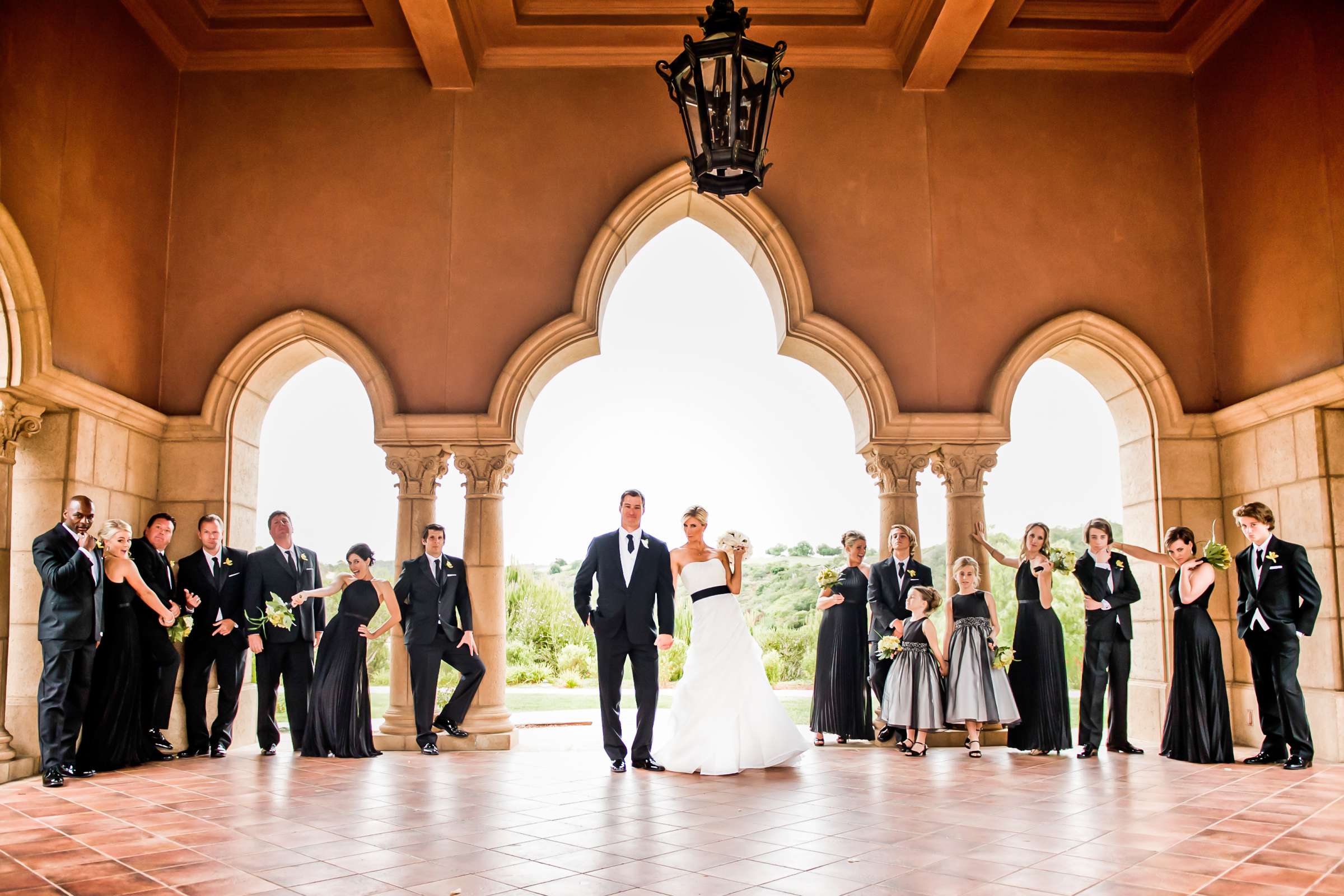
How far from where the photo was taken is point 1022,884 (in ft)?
10.6

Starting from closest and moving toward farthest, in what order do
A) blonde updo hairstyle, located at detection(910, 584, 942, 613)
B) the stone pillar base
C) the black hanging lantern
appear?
the black hanging lantern < blonde updo hairstyle, located at detection(910, 584, 942, 613) < the stone pillar base

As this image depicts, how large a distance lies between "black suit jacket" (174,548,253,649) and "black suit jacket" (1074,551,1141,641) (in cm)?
577

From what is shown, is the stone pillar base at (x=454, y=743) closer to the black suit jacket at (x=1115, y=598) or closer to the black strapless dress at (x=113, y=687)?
the black strapless dress at (x=113, y=687)

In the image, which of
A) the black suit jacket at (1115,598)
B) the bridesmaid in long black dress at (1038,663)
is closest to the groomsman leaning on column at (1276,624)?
the black suit jacket at (1115,598)


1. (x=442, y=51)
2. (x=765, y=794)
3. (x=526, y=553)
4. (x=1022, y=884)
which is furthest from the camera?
(x=526, y=553)

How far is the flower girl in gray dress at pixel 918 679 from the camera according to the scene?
6.56 meters

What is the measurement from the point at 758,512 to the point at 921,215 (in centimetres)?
949

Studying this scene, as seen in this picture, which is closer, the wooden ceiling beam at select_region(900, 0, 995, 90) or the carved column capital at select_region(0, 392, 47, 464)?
the carved column capital at select_region(0, 392, 47, 464)

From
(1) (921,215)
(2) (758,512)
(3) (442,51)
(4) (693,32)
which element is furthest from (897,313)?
(2) (758,512)

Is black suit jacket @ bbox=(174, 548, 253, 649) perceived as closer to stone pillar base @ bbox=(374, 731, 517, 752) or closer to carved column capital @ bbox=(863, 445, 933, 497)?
stone pillar base @ bbox=(374, 731, 517, 752)

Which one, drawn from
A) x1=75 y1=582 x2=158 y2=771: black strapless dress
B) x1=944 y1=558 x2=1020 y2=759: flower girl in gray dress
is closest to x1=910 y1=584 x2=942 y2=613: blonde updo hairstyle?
x1=944 y1=558 x2=1020 y2=759: flower girl in gray dress

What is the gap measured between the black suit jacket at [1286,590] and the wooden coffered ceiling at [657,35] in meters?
4.31

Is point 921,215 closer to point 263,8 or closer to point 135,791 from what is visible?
point 263,8

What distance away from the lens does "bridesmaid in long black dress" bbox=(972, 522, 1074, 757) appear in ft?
21.4
